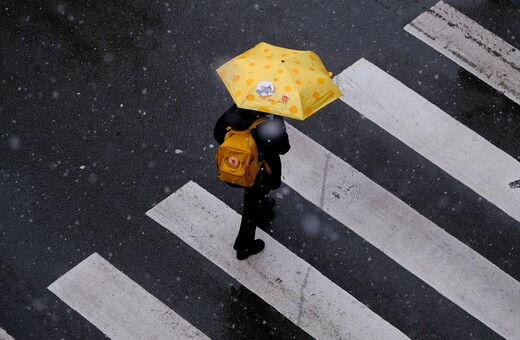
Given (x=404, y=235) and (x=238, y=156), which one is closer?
(x=238, y=156)

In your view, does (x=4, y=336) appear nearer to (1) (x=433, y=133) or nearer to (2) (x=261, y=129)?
(2) (x=261, y=129)

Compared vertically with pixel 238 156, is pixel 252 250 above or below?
below

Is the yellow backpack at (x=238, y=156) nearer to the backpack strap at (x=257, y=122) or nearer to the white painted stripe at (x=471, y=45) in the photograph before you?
the backpack strap at (x=257, y=122)

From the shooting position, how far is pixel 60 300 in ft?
22.3

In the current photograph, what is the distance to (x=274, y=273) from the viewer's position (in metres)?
7.01

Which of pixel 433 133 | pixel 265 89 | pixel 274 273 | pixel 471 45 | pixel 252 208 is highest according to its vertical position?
pixel 265 89

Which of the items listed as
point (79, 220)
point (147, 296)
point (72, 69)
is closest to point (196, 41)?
point (72, 69)

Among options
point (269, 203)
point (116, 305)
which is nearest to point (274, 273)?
point (269, 203)

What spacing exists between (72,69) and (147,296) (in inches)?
113

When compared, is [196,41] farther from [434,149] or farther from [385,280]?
[385,280]

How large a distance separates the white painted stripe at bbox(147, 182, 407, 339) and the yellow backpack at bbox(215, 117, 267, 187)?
1273 millimetres

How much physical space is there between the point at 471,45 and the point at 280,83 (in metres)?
3.71

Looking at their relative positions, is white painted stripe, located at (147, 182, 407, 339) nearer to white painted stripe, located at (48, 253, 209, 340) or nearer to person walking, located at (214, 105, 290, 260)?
person walking, located at (214, 105, 290, 260)

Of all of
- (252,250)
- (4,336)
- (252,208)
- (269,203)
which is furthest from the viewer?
(269,203)
